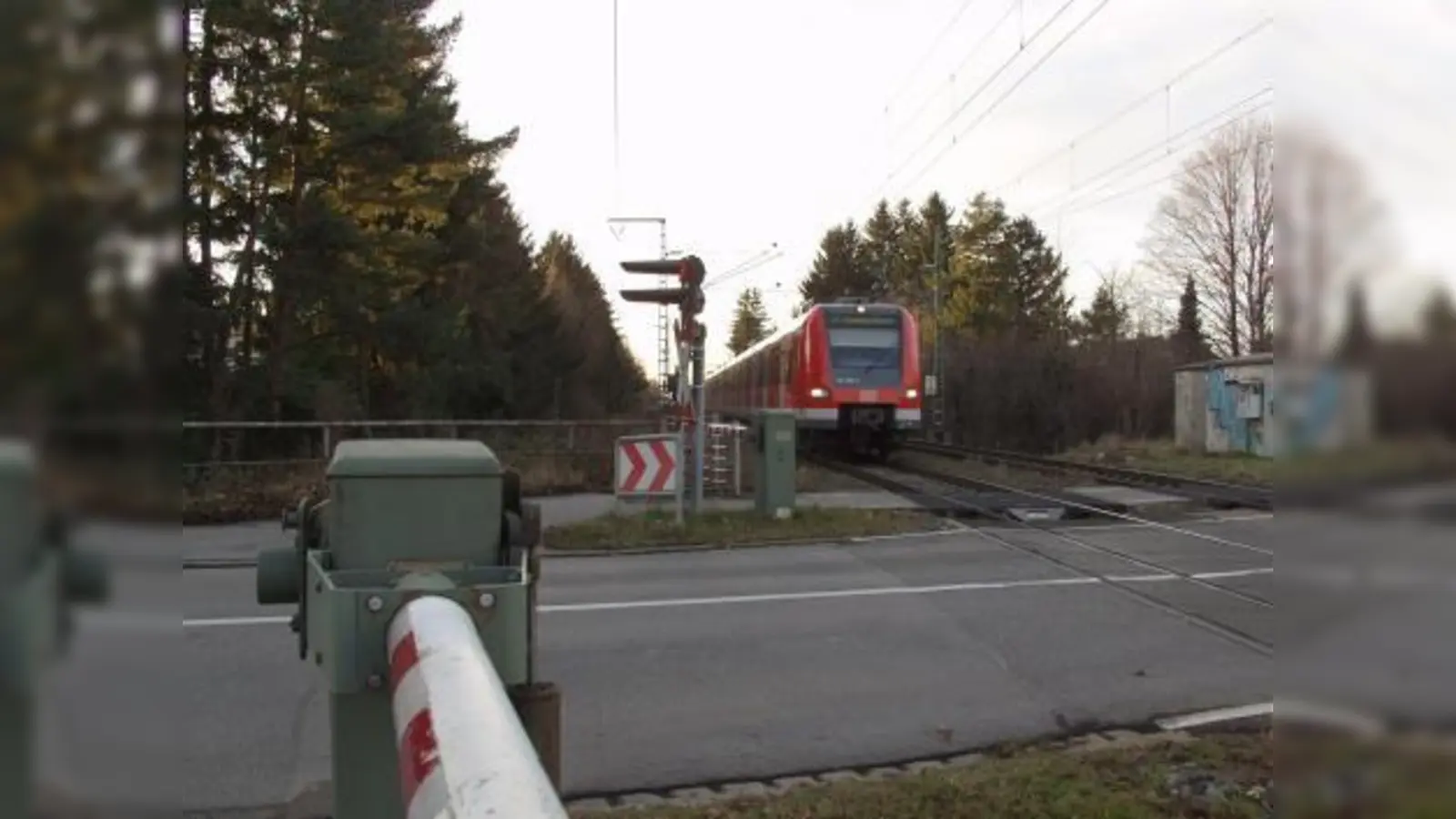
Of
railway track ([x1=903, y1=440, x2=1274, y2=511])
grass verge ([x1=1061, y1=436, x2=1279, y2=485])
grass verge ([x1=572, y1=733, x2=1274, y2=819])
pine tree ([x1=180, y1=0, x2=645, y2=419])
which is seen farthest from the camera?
grass verge ([x1=1061, y1=436, x2=1279, y2=485])

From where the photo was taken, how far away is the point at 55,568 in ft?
2.18

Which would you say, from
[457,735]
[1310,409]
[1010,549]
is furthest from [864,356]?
[1310,409]

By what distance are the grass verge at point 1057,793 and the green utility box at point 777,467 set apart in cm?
904

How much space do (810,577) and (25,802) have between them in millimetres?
9792

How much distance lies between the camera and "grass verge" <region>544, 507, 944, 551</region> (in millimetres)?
12555

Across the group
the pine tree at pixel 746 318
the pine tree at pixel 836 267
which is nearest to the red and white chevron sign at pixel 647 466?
the pine tree at pixel 836 267

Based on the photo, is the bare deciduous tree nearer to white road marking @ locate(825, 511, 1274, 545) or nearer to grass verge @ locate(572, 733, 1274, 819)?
grass verge @ locate(572, 733, 1274, 819)

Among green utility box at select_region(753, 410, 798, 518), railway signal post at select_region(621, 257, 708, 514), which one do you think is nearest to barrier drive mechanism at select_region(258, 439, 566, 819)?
railway signal post at select_region(621, 257, 708, 514)

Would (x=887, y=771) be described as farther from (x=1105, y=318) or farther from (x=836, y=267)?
(x=836, y=267)

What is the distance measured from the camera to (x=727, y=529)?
43.4ft

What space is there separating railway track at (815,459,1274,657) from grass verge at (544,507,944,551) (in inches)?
42.5

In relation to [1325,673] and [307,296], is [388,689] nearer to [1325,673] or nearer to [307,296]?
[1325,673]

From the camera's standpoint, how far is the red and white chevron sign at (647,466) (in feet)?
45.1

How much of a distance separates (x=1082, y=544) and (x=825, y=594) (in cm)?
369
